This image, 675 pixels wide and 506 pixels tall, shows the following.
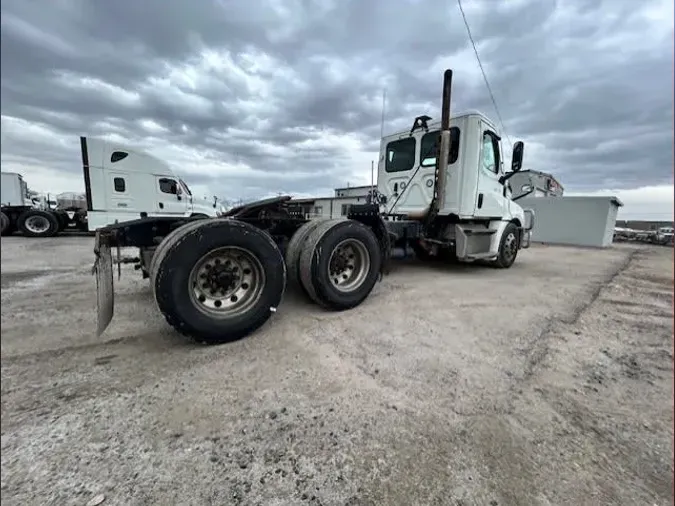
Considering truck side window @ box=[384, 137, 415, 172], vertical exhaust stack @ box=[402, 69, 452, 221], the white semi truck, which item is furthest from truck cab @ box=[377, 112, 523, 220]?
the white semi truck


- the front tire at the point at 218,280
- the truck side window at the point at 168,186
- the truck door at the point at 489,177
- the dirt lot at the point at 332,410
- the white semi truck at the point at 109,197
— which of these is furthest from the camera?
the truck side window at the point at 168,186

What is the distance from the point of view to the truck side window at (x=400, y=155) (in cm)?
625

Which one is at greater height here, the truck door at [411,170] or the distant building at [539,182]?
the distant building at [539,182]

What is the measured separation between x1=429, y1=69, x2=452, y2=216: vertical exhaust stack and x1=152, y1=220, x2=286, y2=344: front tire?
351 cm

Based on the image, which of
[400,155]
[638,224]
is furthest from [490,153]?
[638,224]

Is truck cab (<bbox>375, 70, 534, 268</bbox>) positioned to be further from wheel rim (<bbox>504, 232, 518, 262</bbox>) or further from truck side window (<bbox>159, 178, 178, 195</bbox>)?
truck side window (<bbox>159, 178, 178, 195</bbox>)

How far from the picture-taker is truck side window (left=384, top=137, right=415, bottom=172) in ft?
20.5

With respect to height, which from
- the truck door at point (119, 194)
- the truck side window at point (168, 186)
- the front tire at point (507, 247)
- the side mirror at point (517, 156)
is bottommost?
the front tire at point (507, 247)

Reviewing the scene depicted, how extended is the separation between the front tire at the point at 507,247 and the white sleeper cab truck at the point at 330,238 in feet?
0.10

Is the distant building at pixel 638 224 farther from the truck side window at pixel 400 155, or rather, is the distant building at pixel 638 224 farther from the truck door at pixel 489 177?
the truck side window at pixel 400 155

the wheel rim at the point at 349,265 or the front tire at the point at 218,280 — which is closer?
the front tire at the point at 218,280

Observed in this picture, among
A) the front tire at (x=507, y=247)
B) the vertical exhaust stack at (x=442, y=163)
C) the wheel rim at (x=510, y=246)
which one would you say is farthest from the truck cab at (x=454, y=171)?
the wheel rim at (x=510, y=246)

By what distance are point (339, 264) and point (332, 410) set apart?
7.53ft

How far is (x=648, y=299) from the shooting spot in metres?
4.99
